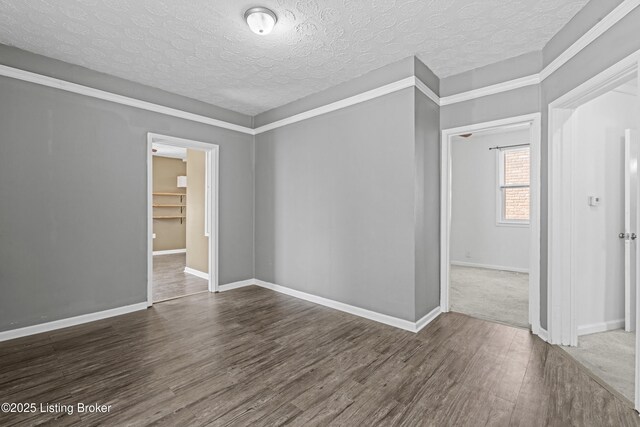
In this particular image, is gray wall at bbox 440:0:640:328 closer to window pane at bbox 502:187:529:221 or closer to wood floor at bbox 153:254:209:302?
window pane at bbox 502:187:529:221

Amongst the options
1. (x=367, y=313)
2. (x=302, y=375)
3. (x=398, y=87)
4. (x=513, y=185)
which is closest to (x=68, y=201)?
(x=302, y=375)

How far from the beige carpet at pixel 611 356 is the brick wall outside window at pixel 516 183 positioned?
3.29m

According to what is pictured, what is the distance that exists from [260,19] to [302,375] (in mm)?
2727

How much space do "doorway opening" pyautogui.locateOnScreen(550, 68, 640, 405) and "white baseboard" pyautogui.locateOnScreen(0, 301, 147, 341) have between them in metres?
4.43

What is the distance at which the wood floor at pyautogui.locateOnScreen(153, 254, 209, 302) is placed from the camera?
175 inches

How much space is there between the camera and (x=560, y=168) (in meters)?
2.69

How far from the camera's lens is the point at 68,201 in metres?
3.18

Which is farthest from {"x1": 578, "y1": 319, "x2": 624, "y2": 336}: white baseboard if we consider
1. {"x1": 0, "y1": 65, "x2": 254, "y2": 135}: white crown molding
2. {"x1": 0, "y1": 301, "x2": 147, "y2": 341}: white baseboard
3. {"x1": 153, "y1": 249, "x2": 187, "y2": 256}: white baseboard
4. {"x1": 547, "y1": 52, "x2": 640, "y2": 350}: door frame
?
{"x1": 153, "y1": 249, "x2": 187, "y2": 256}: white baseboard

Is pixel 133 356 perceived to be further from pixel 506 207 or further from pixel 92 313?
pixel 506 207

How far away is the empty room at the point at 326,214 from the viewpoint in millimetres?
2059

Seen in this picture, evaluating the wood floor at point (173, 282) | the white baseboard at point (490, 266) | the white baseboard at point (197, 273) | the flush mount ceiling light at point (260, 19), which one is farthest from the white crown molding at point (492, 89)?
the white baseboard at point (197, 273)

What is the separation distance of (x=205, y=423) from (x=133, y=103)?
352 cm

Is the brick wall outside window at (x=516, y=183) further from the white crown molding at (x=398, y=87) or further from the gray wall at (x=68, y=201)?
the gray wall at (x=68, y=201)

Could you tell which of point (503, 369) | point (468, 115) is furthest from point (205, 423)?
point (468, 115)
